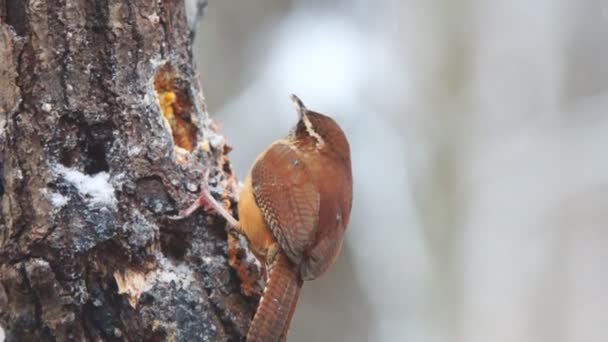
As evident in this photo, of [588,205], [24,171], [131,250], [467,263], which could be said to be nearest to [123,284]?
[131,250]

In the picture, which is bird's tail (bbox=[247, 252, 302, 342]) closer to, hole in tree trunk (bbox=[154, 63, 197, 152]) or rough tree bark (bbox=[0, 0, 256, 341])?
rough tree bark (bbox=[0, 0, 256, 341])

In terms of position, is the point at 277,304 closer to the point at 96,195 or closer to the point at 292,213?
the point at 292,213

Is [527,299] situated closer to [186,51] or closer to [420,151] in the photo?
Result: [420,151]

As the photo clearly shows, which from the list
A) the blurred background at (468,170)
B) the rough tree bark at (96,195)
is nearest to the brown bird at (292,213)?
the rough tree bark at (96,195)

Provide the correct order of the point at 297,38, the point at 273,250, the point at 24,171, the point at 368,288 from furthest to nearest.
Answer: the point at 297,38, the point at 368,288, the point at 273,250, the point at 24,171

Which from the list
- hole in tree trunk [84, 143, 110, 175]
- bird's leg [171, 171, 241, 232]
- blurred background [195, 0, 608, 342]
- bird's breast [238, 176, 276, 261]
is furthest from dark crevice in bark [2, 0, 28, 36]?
blurred background [195, 0, 608, 342]

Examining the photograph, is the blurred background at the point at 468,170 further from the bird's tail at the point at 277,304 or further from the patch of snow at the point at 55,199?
the patch of snow at the point at 55,199
